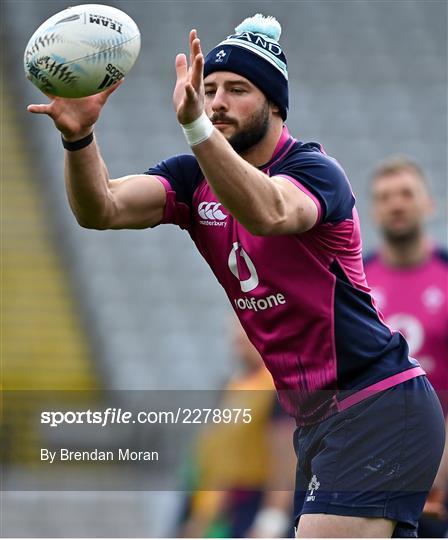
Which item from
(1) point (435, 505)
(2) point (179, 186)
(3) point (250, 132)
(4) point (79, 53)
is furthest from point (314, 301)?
(1) point (435, 505)

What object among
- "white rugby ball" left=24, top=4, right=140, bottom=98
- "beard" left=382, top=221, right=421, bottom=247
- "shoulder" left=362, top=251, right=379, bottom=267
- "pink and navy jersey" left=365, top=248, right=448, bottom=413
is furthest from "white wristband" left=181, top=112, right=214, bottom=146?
"shoulder" left=362, top=251, right=379, bottom=267

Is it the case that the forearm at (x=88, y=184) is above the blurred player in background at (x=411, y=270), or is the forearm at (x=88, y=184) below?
above

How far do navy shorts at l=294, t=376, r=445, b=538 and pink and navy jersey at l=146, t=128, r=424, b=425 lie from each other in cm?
6

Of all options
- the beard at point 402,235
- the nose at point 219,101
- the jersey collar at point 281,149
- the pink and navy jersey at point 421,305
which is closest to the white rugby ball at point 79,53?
the nose at point 219,101

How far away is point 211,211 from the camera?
14.3ft

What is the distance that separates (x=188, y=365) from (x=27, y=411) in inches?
63.2

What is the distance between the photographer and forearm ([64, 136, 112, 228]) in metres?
4.23

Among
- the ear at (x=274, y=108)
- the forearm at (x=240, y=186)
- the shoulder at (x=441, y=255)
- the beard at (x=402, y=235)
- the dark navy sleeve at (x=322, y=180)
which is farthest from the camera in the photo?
the shoulder at (x=441, y=255)

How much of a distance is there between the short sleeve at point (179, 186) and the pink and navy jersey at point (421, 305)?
2.17 m

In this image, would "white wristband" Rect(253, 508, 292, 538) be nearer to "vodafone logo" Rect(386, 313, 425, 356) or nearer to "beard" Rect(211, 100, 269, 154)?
"vodafone logo" Rect(386, 313, 425, 356)

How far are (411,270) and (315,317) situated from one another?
3.01m

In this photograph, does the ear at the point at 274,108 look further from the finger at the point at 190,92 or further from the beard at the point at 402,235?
the beard at the point at 402,235

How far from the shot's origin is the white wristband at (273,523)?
6.59 meters

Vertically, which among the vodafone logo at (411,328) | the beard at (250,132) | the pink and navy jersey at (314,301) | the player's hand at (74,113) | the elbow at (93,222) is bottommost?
the vodafone logo at (411,328)
